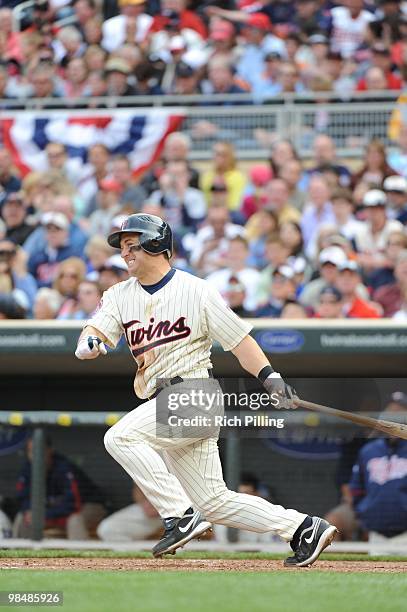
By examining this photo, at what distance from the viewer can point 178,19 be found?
496 inches

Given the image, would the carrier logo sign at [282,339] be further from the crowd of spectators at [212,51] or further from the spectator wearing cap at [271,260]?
the crowd of spectators at [212,51]

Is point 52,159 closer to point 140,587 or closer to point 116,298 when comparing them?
point 116,298

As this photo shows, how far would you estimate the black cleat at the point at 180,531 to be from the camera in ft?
Result: 17.3

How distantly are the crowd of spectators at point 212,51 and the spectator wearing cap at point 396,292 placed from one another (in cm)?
264

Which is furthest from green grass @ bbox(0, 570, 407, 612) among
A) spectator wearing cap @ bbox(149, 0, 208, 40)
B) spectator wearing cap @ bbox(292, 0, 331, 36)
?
spectator wearing cap @ bbox(149, 0, 208, 40)

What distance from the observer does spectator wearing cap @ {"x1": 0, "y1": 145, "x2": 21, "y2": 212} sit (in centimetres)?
1140

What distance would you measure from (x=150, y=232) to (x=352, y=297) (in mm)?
3537

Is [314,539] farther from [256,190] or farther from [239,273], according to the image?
[256,190]

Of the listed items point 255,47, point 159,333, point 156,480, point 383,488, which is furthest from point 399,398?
point 255,47

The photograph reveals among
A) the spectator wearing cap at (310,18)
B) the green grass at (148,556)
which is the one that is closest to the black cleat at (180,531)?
the green grass at (148,556)

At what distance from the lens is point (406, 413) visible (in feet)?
25.8

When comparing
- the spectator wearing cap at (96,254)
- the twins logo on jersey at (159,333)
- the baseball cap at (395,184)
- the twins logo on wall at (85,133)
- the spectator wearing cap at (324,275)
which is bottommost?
the twins logo on jersey at (159,333)

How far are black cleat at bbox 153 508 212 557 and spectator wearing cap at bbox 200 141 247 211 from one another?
17.9 ft

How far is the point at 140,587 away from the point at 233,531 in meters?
3.46
